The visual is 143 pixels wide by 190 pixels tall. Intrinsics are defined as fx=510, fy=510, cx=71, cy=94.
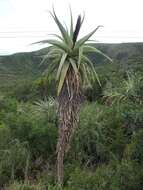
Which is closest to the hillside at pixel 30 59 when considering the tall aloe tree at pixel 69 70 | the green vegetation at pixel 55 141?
the green vegetation at pixel 55 141

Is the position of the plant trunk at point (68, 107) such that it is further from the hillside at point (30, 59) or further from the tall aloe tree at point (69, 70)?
the hillside at point (30, 59)

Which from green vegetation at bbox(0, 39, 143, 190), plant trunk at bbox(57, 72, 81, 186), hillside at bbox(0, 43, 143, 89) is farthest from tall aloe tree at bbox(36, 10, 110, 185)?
hillside at bbox(0, 43, 143, 89)

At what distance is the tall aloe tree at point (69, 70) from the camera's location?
77.5 ft

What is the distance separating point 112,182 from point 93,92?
4352 cm

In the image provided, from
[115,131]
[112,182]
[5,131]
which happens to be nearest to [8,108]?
[5,131]

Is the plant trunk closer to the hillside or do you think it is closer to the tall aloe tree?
the tall aloe tree

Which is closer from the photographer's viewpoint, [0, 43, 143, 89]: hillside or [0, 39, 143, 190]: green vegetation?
[0, 39, 143, 190]: green vegetation

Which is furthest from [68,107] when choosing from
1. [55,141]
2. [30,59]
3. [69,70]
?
[30,59]

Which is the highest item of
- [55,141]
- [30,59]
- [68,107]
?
[68,107]

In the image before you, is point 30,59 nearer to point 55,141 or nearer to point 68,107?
point 55,141

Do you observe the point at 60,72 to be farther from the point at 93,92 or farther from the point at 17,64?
the point at 17,64

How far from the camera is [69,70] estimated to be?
23812mm

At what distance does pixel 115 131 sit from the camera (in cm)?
3139

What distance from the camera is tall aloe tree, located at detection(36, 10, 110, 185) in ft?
77.5
